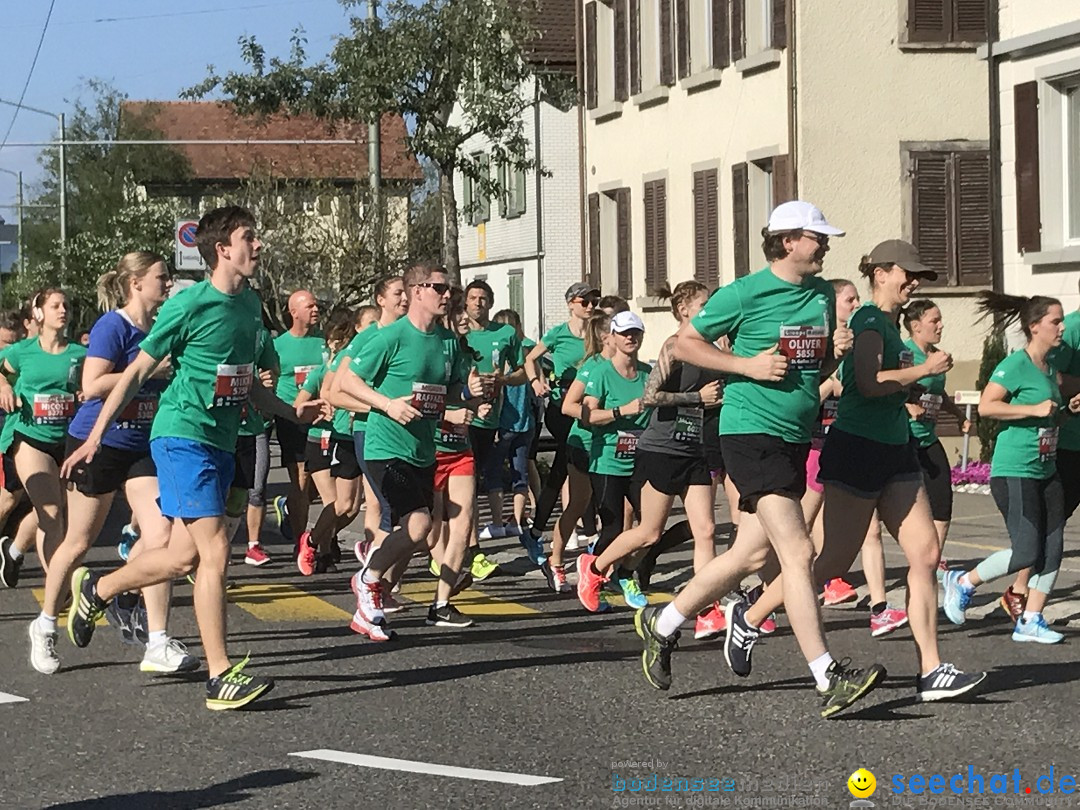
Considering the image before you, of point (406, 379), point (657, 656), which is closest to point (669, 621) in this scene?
point (657, 656)

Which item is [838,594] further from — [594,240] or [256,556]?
[594,240]

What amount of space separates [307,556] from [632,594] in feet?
9.72

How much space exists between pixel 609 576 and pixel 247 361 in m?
4.02

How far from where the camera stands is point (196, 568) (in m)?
9.31

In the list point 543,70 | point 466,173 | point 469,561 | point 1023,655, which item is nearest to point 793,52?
point 466,173

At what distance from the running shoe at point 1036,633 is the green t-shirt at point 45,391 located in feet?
18.5

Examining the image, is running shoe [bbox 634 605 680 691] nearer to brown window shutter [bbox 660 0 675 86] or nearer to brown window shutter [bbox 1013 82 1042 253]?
brown window shutter [bbox 1013 82 1042 253]

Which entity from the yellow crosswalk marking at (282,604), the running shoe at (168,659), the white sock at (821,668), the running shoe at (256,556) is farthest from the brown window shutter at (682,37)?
the white sock at (821,668)

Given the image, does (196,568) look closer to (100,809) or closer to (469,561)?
(100,809)

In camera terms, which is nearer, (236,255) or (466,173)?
(236,255)

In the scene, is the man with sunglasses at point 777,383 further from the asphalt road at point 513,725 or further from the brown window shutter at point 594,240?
the brown window shutter at point 594,240

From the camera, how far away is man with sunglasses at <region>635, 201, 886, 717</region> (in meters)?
8.27

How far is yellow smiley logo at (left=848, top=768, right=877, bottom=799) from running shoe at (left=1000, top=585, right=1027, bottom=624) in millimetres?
4199

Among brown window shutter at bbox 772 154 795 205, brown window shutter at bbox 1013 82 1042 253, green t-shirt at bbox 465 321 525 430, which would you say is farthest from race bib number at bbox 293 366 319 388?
brown window shutter at bbox 772 154 795 205
